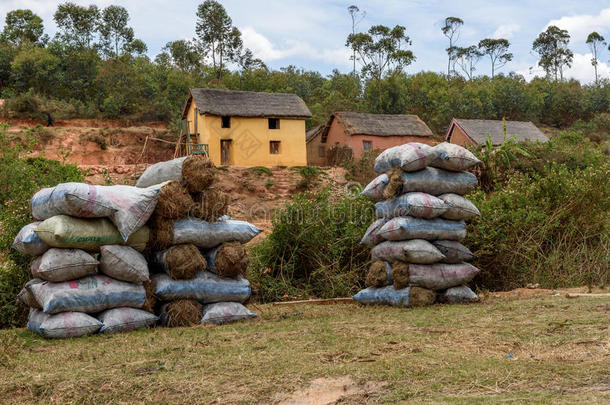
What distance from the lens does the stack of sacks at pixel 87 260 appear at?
4.52 m

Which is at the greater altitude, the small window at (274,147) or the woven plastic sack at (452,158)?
the small window at (274,147)

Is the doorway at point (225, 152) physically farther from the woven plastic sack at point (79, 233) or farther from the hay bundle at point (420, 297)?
the woven plastic sack at point (79, 233)

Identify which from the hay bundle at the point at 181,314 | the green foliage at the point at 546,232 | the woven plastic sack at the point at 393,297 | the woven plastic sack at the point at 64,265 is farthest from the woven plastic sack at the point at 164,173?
the green foliage at the point at 546,232

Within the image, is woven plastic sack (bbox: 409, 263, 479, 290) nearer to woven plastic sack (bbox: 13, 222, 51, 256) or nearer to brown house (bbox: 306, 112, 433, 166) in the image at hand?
woven plastic sack (bbox: 13, 222, 51, 256)

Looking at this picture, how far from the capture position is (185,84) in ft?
110

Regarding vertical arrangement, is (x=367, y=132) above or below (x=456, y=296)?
above

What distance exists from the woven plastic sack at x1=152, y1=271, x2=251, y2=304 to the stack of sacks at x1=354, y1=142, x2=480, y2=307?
5.43 feet

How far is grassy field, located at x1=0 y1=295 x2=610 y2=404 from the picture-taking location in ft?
8.97

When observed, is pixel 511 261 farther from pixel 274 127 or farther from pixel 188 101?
pixel 188 101

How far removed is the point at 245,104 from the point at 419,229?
19.9 m

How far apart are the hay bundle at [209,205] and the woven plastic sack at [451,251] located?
8.00 ft

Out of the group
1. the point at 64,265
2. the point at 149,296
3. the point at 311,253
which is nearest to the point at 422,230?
the point at 311,253

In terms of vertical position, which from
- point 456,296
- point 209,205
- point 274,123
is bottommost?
point 456,296

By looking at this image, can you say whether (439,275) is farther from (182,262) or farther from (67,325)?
(67,325)
